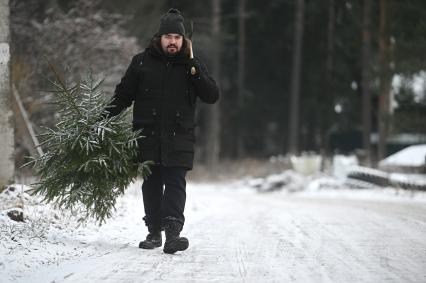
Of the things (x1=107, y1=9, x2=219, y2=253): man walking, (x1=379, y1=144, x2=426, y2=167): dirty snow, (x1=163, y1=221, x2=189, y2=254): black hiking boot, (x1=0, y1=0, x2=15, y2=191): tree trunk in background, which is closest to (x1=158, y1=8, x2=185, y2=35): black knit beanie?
(x1=107, y1=9, x2=219, y2=253): man walking

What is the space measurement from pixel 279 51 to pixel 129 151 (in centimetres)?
3397

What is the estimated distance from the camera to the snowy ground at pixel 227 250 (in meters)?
5.00

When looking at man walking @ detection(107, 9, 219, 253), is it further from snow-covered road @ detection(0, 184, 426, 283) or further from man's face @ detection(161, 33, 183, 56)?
snow-covered road @ detection(0, 184, 426, 283)

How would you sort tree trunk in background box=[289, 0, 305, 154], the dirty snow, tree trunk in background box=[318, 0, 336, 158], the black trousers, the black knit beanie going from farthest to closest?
tree trunk in background box=[318, 0, 336, 158] < tree trunk in background box=[289, 0, 305, 154] < the dirty snow < the black trousers < the black knit beanie

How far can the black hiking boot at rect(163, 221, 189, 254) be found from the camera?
5899 mm

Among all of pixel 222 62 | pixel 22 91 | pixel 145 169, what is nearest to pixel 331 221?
pixel 145 169

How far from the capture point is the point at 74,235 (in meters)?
6.70

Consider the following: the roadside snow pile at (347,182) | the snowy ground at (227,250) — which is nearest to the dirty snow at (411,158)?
the roadside snow pile at (347,182)

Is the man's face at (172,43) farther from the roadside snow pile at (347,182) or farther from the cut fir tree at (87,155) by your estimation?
the roadside snow pile at (347,182)

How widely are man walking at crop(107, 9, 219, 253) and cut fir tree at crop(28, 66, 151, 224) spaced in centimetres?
16

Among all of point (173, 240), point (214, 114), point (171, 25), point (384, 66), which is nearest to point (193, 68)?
point (171, 25)

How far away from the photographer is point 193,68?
602 centimetres

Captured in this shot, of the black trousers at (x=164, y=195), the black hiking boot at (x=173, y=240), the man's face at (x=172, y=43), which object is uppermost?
the man's face at (x=172, y=43)

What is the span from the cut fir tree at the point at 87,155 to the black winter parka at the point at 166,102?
0.14 m
